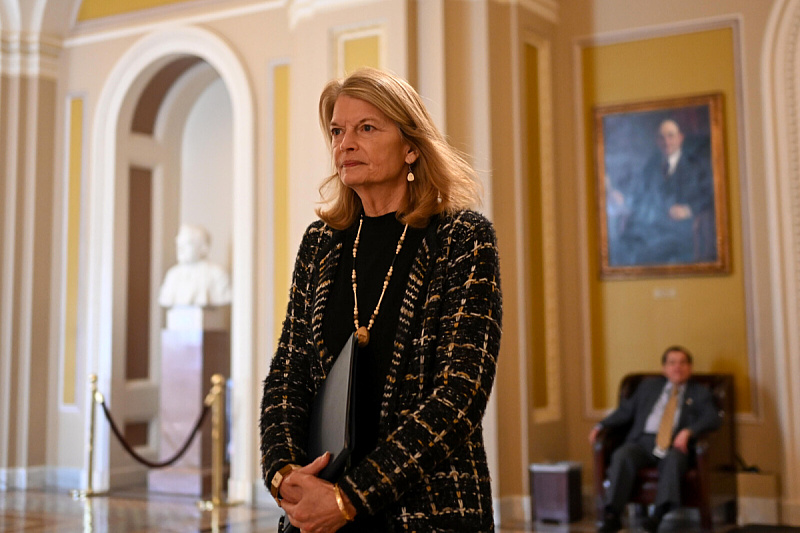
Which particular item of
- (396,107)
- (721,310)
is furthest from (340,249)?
(721,310)

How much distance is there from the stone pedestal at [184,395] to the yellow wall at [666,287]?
10.6ft

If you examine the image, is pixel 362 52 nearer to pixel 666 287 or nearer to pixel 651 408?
pixel 666 287

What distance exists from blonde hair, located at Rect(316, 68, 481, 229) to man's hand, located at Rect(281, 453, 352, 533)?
21.6 inches

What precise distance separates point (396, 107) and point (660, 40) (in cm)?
536

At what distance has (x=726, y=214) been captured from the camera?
21.1 ft

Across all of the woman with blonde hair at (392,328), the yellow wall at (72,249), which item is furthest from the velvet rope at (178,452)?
the woman with blonde hair at (392,328)

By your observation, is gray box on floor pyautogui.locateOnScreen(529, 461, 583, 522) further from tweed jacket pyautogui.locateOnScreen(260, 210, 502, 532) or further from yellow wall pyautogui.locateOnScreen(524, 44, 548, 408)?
tweed jacket pyautogui.locateOnScreen(260, 210, 502, 532)

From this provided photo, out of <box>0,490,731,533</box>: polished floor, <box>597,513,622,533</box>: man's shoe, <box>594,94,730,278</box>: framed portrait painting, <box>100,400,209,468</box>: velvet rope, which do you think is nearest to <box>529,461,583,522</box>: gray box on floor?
<box>0,490,731,533</box>: polished floor

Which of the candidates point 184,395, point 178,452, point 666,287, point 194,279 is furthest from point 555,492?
point 194,279

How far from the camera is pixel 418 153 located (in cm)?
193

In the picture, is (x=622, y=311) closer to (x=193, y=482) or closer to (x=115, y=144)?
(x=193, y=482)

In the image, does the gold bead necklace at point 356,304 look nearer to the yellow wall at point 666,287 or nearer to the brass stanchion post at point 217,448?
the yellow wall at point 666,287

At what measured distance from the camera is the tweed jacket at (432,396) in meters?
1.64

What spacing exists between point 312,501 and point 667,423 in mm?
4780
